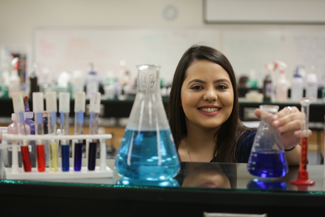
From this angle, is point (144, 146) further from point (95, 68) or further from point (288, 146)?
point (95, 68)

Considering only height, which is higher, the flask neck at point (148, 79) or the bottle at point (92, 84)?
the flask neck at point (148, 79)

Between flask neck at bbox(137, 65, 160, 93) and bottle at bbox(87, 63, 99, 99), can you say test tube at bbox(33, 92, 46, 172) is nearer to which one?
flask neck at bbox(137, 65, 160, 93)

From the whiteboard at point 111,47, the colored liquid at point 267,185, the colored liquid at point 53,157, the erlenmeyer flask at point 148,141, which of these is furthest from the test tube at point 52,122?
the whiteboard at point 111,47

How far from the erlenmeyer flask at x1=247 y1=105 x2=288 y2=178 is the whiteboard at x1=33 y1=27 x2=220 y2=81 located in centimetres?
539

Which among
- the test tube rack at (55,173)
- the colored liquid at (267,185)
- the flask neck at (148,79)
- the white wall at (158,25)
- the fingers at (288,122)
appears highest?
the white wall at (158,25)

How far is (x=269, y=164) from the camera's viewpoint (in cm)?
73

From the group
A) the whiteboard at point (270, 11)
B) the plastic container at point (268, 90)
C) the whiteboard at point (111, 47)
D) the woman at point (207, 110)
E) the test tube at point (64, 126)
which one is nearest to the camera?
the test tube at point (64, 126)

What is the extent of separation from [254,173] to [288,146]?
145 millimetres

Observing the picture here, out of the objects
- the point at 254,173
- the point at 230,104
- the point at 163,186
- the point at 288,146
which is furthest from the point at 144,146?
the point at 230,104

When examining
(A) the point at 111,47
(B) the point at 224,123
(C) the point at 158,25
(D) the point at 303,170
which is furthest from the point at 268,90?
(A) the point at 111,47

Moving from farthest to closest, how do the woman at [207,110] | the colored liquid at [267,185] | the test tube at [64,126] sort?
the woman at [207,110] → the test tube at [64,126] → the colored liquid at [267,185]

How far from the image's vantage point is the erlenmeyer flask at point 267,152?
2.40ft

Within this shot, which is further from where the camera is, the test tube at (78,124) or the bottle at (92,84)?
the bottle at (92,84)

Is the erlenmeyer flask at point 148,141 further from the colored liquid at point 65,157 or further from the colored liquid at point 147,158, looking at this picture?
the colored liquid at point 65,157
